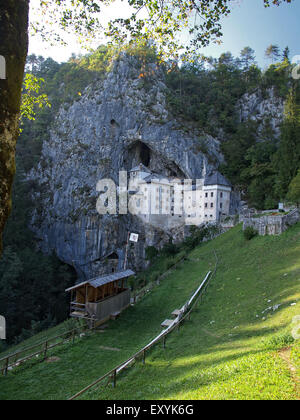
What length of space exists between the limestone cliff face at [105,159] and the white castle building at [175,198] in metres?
2.08

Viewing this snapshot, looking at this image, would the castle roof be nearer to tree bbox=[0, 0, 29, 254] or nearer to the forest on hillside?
the forest on hillside

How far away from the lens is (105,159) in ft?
176

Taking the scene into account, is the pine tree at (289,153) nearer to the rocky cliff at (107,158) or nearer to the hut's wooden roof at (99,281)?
the rocky cliff at (107,158)

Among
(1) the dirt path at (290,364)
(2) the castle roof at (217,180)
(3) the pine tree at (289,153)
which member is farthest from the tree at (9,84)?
(2) the castle roof at (217,180)

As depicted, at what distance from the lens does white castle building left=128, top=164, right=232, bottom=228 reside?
46.8 meters

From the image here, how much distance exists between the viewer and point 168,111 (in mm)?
55719

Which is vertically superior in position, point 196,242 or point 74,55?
point 74,55

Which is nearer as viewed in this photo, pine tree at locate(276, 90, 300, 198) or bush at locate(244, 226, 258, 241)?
bush at locate(244, 226, 258, 241)

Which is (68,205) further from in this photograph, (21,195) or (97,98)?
(97,98)

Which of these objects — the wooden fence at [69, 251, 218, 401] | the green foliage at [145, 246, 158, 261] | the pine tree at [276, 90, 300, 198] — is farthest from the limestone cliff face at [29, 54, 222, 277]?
the wooden fence at [69, 251, 218, 401]

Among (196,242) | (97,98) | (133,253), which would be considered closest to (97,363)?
(196,242)

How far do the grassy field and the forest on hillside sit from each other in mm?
14805

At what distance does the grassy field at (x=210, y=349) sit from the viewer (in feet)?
22.1

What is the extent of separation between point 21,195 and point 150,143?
88.4 ft
